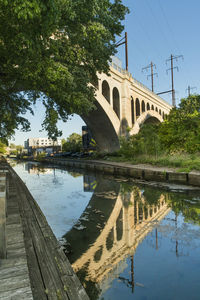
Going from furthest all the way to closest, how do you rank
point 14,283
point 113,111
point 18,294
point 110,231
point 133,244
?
point 113,111 → point 110,231 → point 133,244 → point 14,283 → point 18,294

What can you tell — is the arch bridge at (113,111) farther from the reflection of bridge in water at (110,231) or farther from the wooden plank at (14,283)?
the wooden plank at (14,283)

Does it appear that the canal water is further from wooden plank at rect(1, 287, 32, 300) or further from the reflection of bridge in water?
wooden plank at rect(1, 287, 32, 300)

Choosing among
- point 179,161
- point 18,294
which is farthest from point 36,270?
point 179,161

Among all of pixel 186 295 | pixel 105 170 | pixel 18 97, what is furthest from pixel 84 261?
pixel 105 170

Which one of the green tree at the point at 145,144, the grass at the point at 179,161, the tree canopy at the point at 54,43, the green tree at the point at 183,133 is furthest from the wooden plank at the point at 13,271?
the green tree at the point at 145,144

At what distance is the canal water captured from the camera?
2.88 meters

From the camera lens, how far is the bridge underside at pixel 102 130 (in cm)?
2544

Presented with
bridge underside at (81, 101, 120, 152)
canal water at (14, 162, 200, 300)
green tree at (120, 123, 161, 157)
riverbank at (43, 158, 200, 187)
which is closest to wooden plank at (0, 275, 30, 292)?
canal water at (14, 162, 200, 300)

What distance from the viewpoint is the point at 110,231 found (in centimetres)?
486

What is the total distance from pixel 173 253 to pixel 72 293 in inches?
97.0

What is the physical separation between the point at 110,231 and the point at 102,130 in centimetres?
2389

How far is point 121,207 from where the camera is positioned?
698 centimetres

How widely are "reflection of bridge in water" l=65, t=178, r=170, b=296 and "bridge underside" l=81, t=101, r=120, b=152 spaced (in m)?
17.4

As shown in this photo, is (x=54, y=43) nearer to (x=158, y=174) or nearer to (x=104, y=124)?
(x=158, y=174)
